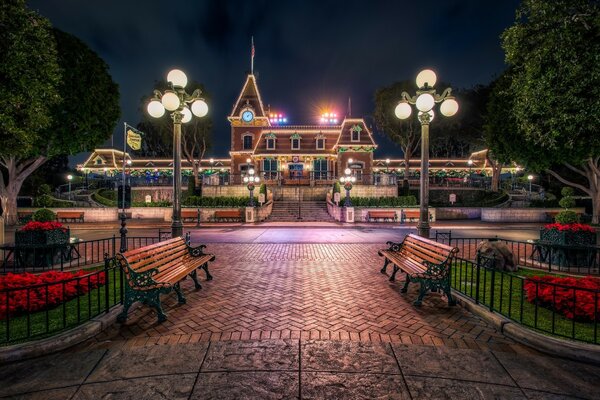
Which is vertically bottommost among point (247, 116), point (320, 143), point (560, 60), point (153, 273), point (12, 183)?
point (153, 273)

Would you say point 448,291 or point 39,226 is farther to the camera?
point 39,226

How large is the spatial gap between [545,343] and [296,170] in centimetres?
3588

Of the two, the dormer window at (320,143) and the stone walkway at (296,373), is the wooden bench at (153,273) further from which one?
the dormer window at (320,143)

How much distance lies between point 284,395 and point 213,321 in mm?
Answer: 2168

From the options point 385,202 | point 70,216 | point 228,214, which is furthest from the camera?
point 385,202

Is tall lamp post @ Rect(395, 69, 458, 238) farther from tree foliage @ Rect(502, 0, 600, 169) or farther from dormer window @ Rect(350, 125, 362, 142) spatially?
dormer window @ Rect(350, 125, 362, 142)

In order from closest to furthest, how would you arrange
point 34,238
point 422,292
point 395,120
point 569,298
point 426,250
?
point 569,298
point 422,292
point 426,250
point 34,238
point 395,120

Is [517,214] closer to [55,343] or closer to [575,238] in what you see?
[575,238]

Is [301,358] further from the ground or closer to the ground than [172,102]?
closer to the ground

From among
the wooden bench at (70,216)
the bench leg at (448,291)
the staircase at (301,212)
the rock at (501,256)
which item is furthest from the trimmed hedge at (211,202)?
the bench leg at (448,291)

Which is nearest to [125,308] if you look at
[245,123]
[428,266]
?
[428,266]

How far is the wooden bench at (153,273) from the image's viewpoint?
462cm

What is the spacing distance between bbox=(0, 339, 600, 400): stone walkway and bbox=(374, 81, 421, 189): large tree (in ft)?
126

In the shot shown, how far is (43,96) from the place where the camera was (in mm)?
14180
